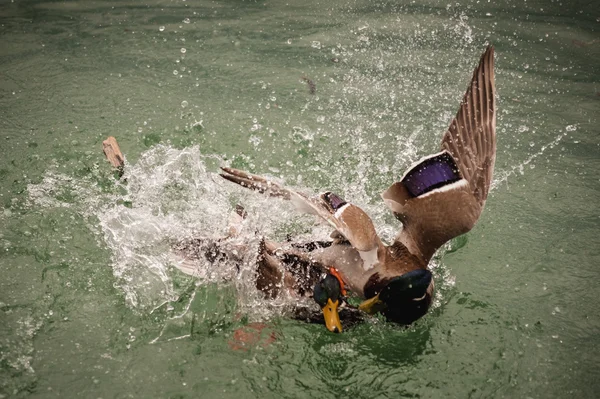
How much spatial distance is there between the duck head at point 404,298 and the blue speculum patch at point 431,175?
606 mm

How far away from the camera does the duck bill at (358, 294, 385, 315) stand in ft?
9.61

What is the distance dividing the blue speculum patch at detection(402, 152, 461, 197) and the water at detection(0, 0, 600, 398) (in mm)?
740

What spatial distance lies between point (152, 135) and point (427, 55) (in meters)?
2.91

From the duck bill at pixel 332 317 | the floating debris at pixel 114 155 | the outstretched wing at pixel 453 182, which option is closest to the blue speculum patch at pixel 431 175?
the outstretched wing at pixel 453 182

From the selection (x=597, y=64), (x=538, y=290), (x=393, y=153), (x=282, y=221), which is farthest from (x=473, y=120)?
(x=597, y=64)

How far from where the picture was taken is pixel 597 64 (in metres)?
5.60

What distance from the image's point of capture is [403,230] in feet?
10.8

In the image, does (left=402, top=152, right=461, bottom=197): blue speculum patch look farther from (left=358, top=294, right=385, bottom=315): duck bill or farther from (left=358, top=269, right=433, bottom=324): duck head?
(left=358, top=294, right=385, bottom=315): duck bill

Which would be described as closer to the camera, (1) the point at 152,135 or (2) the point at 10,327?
(2) the point at 10,327

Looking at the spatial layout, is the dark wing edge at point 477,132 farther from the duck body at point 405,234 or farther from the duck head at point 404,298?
the duck head at point 404,298

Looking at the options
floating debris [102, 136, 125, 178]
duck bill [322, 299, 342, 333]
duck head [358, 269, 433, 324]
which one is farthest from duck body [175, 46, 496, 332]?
floating debris [102, 136, 125, 178]

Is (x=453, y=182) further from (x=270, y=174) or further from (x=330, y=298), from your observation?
(x=270, y=174)

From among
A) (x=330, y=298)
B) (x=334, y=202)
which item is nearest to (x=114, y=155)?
(x=334, y=202)

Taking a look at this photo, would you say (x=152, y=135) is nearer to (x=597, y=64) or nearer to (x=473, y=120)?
(x=473, y=120)
